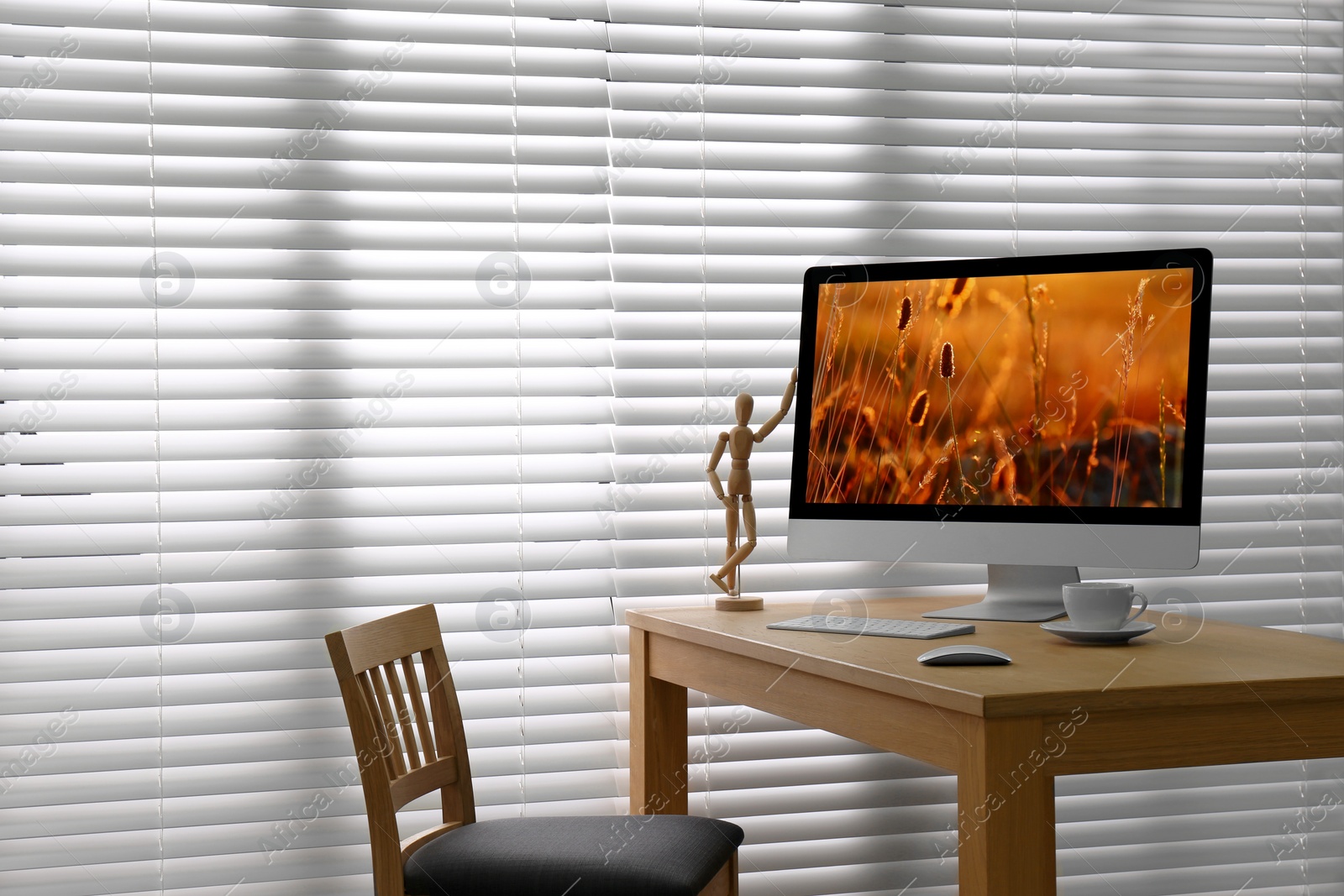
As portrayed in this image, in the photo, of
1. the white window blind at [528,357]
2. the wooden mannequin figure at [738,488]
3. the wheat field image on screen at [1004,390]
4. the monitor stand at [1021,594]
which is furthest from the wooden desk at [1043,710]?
the white window blind at [528,357]

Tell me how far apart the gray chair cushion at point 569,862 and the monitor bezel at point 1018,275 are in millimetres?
606

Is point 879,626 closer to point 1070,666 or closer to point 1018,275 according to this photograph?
point 1070,666

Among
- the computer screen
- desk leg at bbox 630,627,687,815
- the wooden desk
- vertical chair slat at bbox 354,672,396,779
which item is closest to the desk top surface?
the wooden desk

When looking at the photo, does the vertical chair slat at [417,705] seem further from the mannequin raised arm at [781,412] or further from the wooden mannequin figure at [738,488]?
the mannequin raised arm at [781,412]

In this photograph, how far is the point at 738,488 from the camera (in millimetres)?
2072

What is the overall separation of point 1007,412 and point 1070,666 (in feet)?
1.80

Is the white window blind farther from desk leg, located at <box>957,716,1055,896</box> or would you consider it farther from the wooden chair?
desk leg, located at <box>957,716,1055,896</box>

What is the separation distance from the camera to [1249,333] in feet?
8.27

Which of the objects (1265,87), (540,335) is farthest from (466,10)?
(1265,87)

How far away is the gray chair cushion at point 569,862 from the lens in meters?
1.55

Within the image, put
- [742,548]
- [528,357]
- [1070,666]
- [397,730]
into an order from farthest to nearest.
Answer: [528,357] → [742,548] → [397,730] → [1070,666]

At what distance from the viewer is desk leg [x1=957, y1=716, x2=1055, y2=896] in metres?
1.21

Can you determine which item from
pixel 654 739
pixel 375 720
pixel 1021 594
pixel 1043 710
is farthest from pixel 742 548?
pixel 1043 710

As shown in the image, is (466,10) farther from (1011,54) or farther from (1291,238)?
(1291,238)
